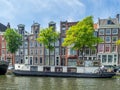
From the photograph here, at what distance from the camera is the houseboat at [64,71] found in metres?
56.7

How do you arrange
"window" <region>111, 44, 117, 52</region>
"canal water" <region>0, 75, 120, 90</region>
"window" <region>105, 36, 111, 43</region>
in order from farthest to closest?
1. "window" <region>105, 36, 111, 43</region>
2. "window" <region>111, 44, 117, 52</region>
3. "canal water" <region>0, 75, 120, 90</region>

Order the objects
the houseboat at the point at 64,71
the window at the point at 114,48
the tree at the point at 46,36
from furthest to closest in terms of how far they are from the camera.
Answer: the window at the point at 114,48 → the tree at the point at 46,36 → the houseboat at the point at 64,71

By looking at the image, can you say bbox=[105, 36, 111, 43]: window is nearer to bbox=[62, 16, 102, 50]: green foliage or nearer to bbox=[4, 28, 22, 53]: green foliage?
bbox=[62, 16, 102, 50]: green foliage

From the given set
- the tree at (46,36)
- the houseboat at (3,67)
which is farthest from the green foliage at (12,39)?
the houseboat at (3,67)

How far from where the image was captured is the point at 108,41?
257ft

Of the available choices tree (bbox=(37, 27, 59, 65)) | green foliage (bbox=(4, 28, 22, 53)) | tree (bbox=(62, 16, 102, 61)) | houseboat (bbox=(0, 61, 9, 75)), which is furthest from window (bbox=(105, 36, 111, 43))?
houseboat (bbox=(0, 61, 9, 75))

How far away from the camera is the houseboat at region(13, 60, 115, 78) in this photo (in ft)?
186

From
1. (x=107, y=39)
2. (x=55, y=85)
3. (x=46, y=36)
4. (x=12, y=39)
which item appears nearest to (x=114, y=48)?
(x=107, y=39)

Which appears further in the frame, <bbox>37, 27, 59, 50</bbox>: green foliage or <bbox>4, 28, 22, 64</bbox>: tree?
<bbox>4, 28, 22, 64</bbox>: tree

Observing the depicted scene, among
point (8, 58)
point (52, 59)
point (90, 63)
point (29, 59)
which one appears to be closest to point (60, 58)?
point (52, 59)

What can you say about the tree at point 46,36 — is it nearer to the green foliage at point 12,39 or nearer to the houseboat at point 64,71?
the houseboat at point 64,71

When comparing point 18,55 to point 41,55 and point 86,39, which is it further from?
point 86,39

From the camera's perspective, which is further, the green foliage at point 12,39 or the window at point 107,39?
the window at point 107,39

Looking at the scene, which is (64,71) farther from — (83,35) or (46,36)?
(46,36)
